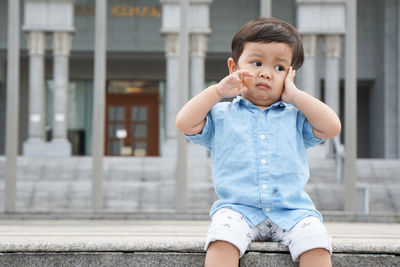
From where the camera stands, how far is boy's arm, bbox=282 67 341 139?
2.75 m

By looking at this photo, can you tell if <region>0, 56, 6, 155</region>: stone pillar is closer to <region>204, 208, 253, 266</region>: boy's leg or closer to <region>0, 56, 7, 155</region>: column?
<region>0, 56, 7, 155</region>: column

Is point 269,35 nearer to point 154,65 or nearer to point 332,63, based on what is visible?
point 332,63

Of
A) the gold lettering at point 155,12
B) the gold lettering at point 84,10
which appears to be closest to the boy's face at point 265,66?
the gold lettering at point 155,12

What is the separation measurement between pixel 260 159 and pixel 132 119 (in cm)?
2235

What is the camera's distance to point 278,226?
277cm

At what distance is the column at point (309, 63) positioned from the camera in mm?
16766

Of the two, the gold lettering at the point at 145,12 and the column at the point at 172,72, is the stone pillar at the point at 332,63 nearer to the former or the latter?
the column at the point at 172,72

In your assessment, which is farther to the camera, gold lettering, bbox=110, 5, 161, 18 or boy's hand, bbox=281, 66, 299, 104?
gold lettering, bbox=110, 5, 161, 18

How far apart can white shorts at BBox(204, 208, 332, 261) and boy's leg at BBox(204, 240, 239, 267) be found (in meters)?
0.03

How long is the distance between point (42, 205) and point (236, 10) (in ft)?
41.5

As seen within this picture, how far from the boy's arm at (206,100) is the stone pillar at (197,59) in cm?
1462

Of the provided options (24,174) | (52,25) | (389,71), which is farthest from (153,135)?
(24,174)

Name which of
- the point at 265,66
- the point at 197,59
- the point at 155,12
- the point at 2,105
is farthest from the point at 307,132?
the point at 2,105

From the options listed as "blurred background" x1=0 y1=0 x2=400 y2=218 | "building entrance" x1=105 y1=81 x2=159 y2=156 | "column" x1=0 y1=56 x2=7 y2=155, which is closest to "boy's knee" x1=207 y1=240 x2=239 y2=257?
"blurred background" x1=0 y1=0 x2=400 y2=218
